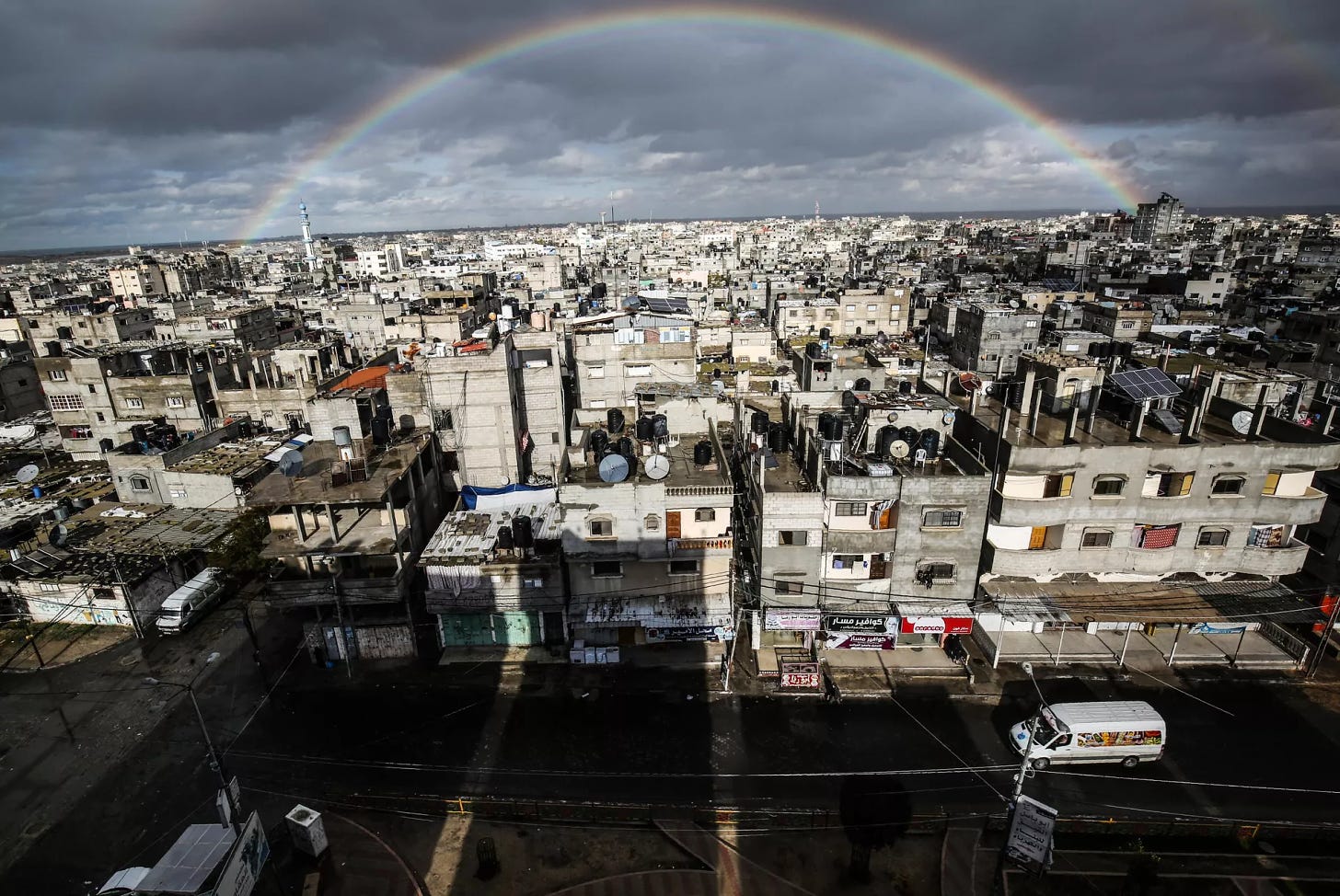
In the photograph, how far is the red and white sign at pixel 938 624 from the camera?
1160 inches

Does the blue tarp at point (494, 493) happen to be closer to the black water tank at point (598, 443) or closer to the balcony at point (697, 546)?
the black water tank at point (598, 443)

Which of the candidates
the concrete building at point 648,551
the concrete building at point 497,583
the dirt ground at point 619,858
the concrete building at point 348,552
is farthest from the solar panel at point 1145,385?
the concrete building at point 348,552

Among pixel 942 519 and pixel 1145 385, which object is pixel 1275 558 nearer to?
pixel 1145 385

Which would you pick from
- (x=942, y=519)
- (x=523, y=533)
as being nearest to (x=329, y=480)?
(x=523, y=533)

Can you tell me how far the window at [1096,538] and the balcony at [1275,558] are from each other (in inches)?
246

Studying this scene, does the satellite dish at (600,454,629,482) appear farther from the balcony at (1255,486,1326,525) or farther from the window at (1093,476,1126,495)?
the balcony at (1255,486,1326,525)

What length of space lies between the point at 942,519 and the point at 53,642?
45.0 metres

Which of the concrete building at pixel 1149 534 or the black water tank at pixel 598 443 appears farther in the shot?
the black water tank at pixel 598 443

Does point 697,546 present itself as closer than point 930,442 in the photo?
Yes

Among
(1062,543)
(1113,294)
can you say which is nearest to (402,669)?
(1062,543)

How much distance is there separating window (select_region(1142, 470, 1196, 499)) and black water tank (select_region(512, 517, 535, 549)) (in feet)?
91.1

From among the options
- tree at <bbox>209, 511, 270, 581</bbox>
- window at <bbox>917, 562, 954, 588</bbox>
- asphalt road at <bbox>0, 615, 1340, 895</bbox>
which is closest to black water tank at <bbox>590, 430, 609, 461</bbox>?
asphalt road at <bbox>0, 615, 1340, 895</bbox>

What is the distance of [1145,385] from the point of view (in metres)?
31.1

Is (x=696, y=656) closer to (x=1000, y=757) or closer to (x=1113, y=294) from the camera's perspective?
(x=1000, y=757)
